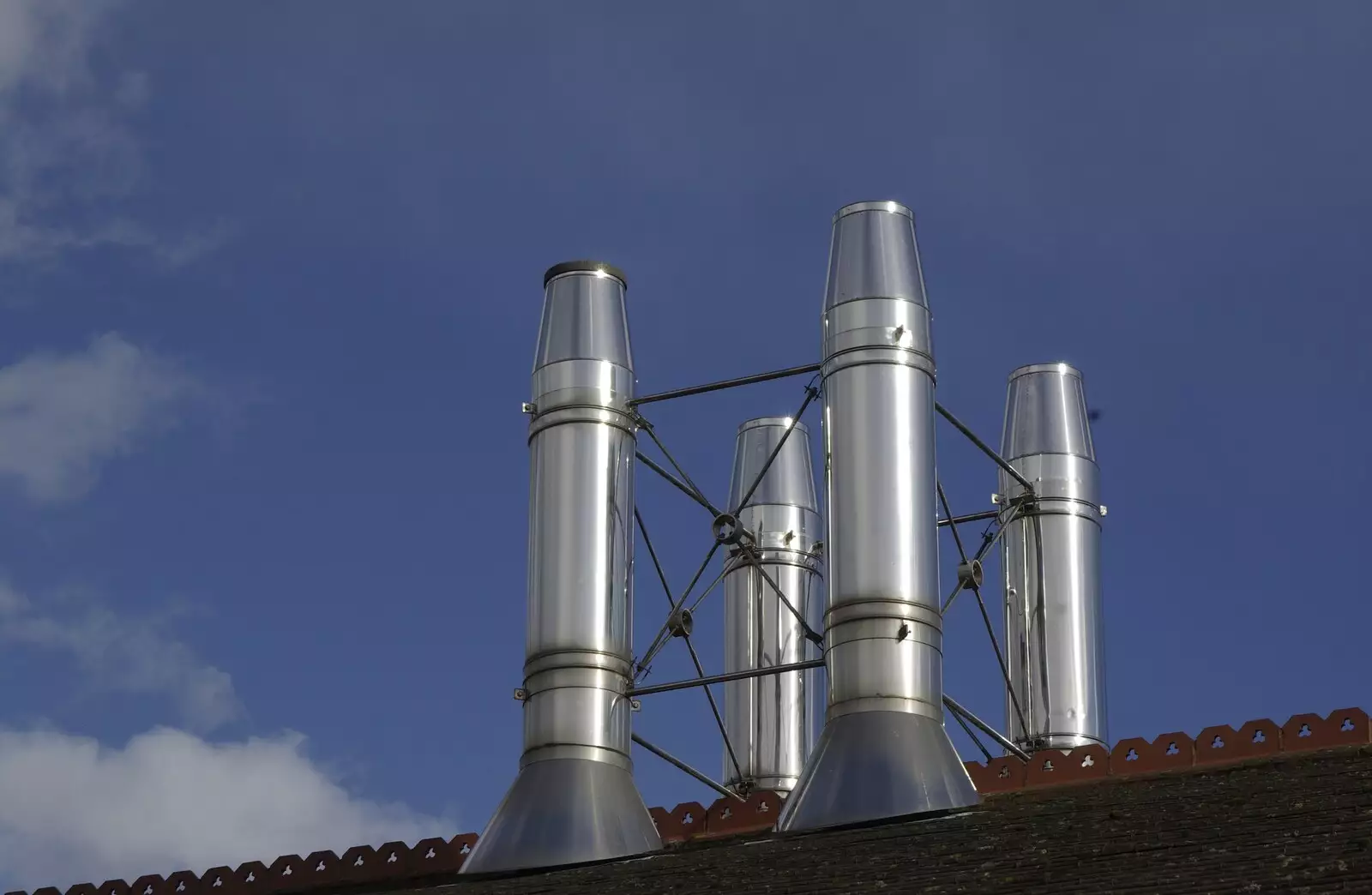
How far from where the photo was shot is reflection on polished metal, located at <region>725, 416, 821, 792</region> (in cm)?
3550

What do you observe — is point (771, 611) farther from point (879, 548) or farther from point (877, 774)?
point (877, 774)

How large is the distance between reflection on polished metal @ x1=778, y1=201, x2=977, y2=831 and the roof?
22.2 inches

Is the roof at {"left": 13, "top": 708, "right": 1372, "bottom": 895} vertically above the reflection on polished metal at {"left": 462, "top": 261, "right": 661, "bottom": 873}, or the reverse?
the reflection on polished metal at {"left": 462, "top": 261, "right": 661, "bottom": 873}

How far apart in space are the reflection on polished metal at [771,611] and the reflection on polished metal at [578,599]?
4914 millimetres

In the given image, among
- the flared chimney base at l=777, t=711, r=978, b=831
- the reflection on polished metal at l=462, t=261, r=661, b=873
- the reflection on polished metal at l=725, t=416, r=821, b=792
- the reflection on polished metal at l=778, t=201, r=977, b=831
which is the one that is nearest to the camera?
the flared chimney base at l=777, t=711, r=978, b=831

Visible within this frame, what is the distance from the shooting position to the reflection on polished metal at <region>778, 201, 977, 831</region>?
25.6 metres

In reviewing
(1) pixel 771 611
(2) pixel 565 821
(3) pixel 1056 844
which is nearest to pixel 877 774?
(2) pixel 565 821

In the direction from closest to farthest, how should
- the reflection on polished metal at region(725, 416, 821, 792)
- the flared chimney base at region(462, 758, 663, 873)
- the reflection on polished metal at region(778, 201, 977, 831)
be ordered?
the reflection on polished metal at region(778, 201, 977, 831) < the flared chimney base at region(462, 758, 663, 873) < the reflection on polished metal at region(725, 416, 821, 792)

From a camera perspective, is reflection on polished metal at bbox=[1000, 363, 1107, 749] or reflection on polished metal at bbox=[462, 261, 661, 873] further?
reflection on polished metal at bbox=[1000, 363, 1107, 749]

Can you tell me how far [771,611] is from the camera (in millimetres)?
35750

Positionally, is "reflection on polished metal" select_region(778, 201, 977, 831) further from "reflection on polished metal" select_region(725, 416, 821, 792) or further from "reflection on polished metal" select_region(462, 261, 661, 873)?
"reflection on polished metal" select_region(725, 416, 821, 792)

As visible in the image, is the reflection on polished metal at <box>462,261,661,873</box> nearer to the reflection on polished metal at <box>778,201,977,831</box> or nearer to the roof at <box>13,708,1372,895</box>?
the roof at <box>13,708,1372,895</box>

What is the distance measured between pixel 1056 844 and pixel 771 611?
14.6 metres

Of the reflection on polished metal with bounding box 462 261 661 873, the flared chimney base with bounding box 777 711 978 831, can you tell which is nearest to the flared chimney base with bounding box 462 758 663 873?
the reflection on polished metal with bounding box 462 261 661 873
